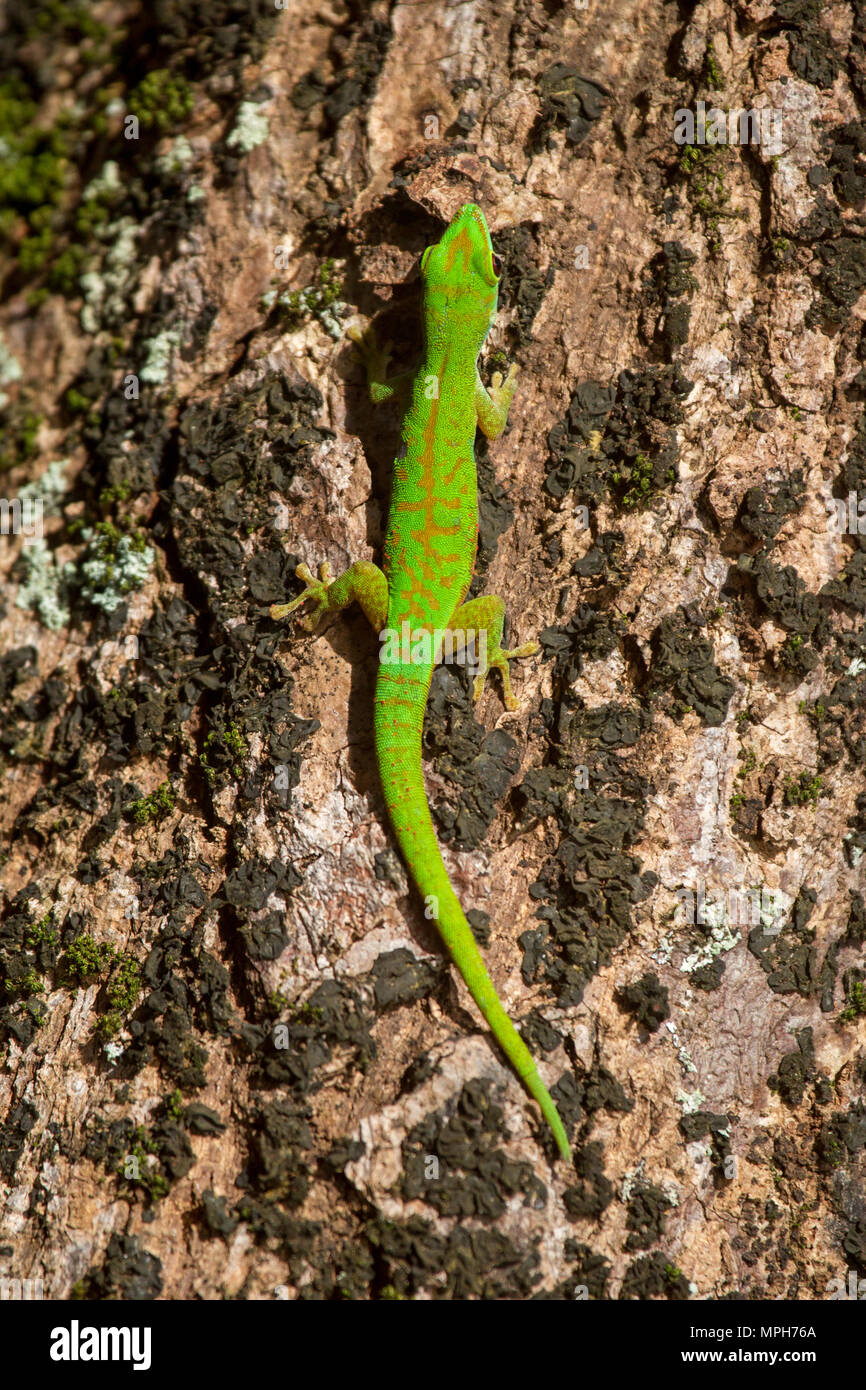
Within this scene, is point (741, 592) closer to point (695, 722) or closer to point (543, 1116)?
point (695, 722)

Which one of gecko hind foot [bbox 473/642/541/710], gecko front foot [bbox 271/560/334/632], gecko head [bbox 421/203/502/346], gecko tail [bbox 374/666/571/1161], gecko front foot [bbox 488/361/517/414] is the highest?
gecko head [bbox 421/203/502/346]

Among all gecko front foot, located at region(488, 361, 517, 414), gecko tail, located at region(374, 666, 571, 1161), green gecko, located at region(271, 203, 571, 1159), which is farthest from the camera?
gecko front foot, located at region(488, 361, 517, 414)

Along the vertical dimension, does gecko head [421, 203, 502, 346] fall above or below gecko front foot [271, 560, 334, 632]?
above

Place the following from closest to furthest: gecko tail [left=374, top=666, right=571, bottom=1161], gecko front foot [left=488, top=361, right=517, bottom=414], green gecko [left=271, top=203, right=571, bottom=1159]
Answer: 1. gecko tail [left=374, top=666, right=571, bottom=1161]
2. green gecko [left=271, top=203, right=571, bottom=1159]
3. gecko front foot [left=488, top=361, right=517, bottom=414]

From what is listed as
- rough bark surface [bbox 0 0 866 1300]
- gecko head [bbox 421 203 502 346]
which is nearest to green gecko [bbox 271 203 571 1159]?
gecko head [bbox 421 203 502 346]

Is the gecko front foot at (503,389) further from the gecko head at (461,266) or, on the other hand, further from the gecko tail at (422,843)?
the gecko tail at (422,843)

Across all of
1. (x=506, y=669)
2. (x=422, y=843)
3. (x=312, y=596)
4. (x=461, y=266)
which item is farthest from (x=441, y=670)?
(x=461, y=266)

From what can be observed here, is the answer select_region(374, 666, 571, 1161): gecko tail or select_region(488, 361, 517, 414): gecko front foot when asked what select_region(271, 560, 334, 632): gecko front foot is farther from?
select_region(488, 361, 517, 414): gecko front foot
